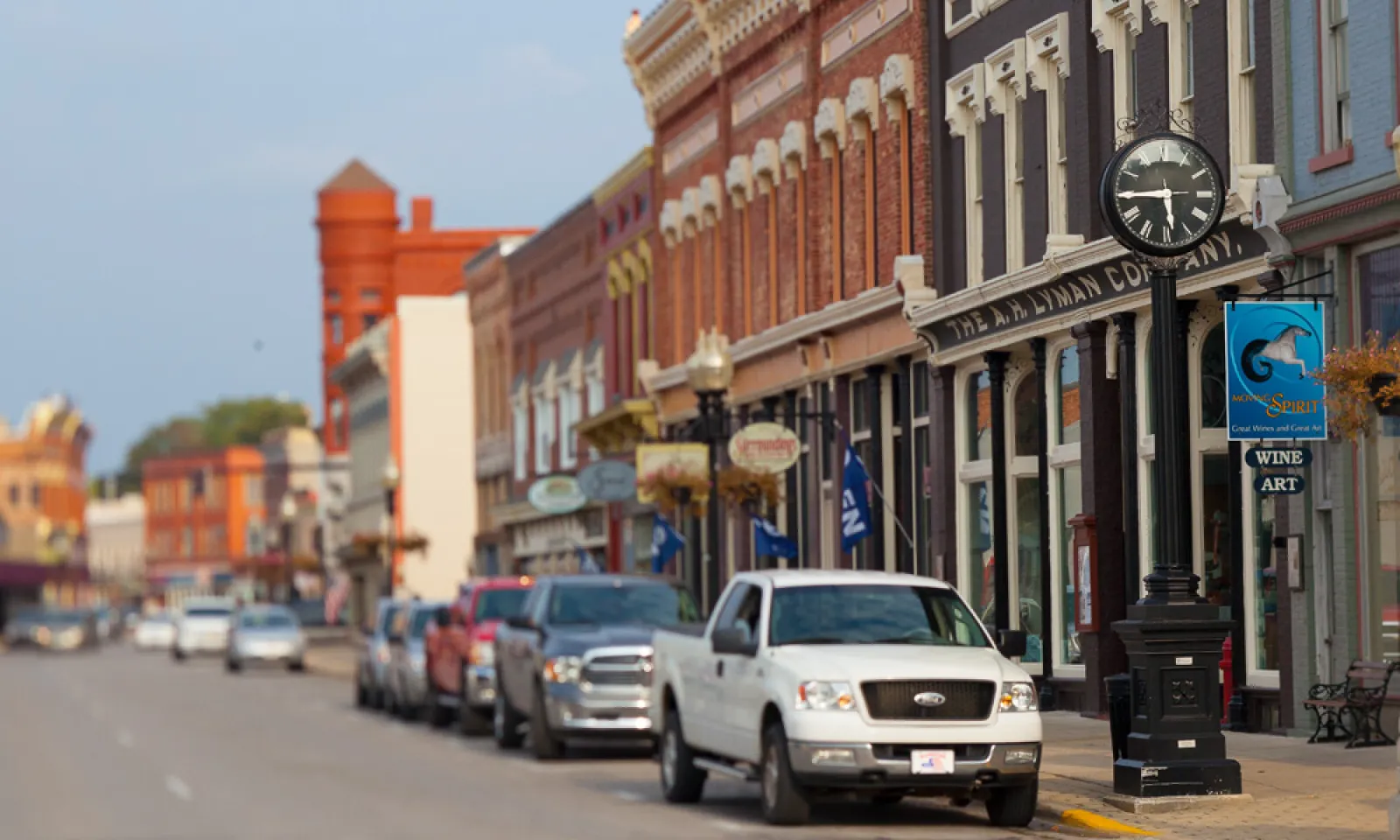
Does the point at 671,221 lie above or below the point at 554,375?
above

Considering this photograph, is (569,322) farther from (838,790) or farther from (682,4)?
(838,790)

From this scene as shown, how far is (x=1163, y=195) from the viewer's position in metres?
18.5

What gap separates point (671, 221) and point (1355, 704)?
2862cm

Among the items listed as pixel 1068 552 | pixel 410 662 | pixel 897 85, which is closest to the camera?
pixel 1068 552

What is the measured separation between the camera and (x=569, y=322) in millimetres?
60781

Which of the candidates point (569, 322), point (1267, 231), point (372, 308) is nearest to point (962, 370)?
point (1267, 231)

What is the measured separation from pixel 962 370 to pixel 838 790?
582 inches

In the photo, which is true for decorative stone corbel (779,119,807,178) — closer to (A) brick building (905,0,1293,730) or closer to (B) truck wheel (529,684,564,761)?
(A) brick building (905,0,1293,730)

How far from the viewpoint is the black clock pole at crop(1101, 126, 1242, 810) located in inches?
695

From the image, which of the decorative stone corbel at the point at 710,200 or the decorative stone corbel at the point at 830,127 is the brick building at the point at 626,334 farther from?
the decorative stone corbel at the point at 830,127

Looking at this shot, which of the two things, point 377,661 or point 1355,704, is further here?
point 377,661

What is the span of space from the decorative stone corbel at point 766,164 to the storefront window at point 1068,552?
12.8m

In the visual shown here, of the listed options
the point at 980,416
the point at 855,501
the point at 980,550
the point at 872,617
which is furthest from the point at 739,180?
the point at 872,617

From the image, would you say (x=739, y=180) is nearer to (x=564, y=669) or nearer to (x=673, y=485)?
(x=673, y=485)
